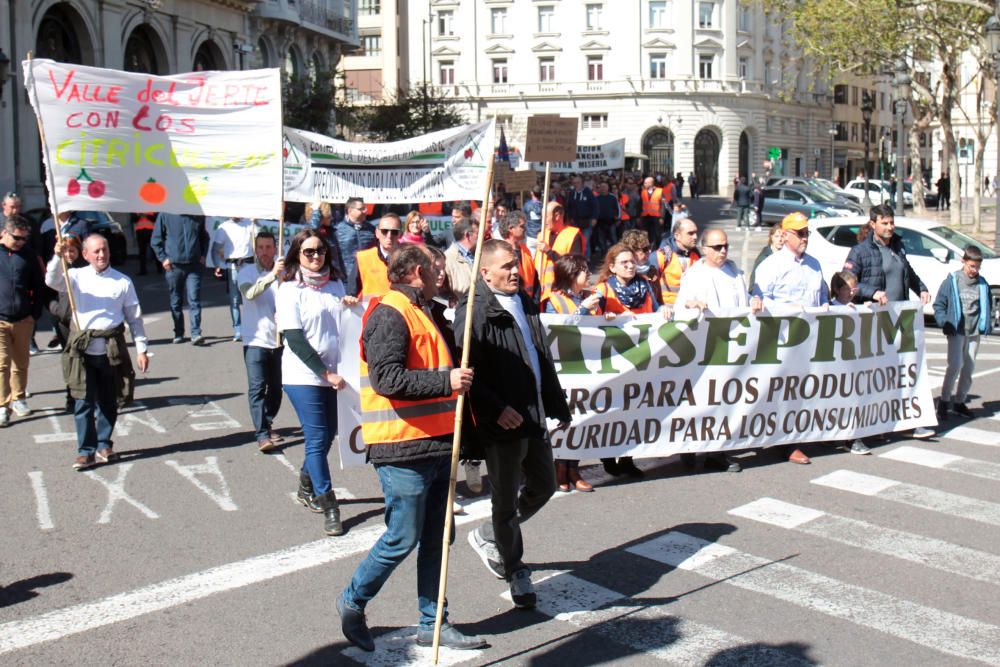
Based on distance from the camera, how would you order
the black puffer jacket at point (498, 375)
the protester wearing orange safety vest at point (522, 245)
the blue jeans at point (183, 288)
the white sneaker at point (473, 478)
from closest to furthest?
the black puffer jacket at point (498, 375) → the white sneaker at point (473, 478) → the protester wearing orange safety vest at point (522, 245) → the blue jeans at point (183, 288)

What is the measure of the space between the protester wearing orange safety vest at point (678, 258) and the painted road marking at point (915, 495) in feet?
6.36

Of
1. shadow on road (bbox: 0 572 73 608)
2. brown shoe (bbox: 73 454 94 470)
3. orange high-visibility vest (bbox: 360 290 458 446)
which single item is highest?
orange high-visibility vest (bbox: 360 290 458 446)

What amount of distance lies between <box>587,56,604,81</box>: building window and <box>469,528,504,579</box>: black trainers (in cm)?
7185

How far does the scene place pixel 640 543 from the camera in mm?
6691

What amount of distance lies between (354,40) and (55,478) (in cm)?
4283

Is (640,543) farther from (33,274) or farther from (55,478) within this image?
(33,274)

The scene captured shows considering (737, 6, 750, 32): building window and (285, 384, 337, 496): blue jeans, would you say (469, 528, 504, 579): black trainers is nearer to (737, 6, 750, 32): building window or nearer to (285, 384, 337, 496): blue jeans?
(285, 384, 337, 496): blue jeans

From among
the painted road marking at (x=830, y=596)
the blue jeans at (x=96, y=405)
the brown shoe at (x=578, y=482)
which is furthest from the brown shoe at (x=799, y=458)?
the blue jeans at (x=96, y=405)

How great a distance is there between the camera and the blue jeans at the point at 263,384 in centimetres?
878

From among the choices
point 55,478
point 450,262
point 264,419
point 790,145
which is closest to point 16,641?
point 55,478

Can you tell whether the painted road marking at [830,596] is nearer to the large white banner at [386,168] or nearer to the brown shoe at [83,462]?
the brown shoe at [83,462]

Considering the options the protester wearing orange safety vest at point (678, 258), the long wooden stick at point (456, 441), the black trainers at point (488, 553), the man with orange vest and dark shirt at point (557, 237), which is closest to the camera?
the long wooden stick at point (456, 441)

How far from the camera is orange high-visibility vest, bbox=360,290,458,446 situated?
488cm

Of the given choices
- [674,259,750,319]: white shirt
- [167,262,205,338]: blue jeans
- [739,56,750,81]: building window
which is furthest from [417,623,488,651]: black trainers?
[739,56,750,81]: building window
